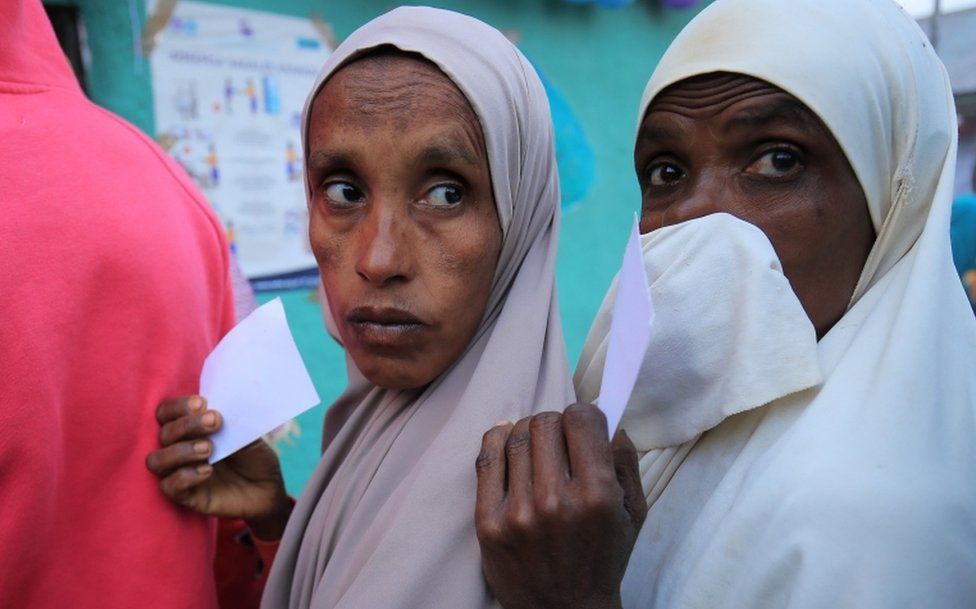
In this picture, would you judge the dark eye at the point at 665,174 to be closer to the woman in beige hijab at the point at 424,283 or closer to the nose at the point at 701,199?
the nose at the point at 701,199

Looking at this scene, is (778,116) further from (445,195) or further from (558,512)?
(558,512)

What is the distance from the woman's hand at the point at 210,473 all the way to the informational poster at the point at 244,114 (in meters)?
2.25

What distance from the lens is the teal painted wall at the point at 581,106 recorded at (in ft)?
12.9

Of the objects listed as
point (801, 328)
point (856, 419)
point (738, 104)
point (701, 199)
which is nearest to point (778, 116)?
point (738, 104)

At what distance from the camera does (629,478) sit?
1.07 m

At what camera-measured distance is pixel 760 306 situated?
3.75ft

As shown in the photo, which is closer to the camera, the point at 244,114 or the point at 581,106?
the point at 244,114

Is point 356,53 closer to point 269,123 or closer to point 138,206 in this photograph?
point 138,206

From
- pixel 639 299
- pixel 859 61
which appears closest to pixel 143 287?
pixel 639 299

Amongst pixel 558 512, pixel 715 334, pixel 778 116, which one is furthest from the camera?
pixel 778 116

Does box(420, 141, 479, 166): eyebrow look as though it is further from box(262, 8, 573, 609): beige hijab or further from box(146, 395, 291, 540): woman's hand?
box(146, 395, 291, 540): woman's hand

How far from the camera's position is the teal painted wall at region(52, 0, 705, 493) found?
393 cm

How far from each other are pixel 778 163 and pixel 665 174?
0.72 feet

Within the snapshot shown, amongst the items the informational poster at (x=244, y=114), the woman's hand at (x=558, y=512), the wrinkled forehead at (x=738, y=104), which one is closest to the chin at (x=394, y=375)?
the woman's hand at (x=558, y=512)
